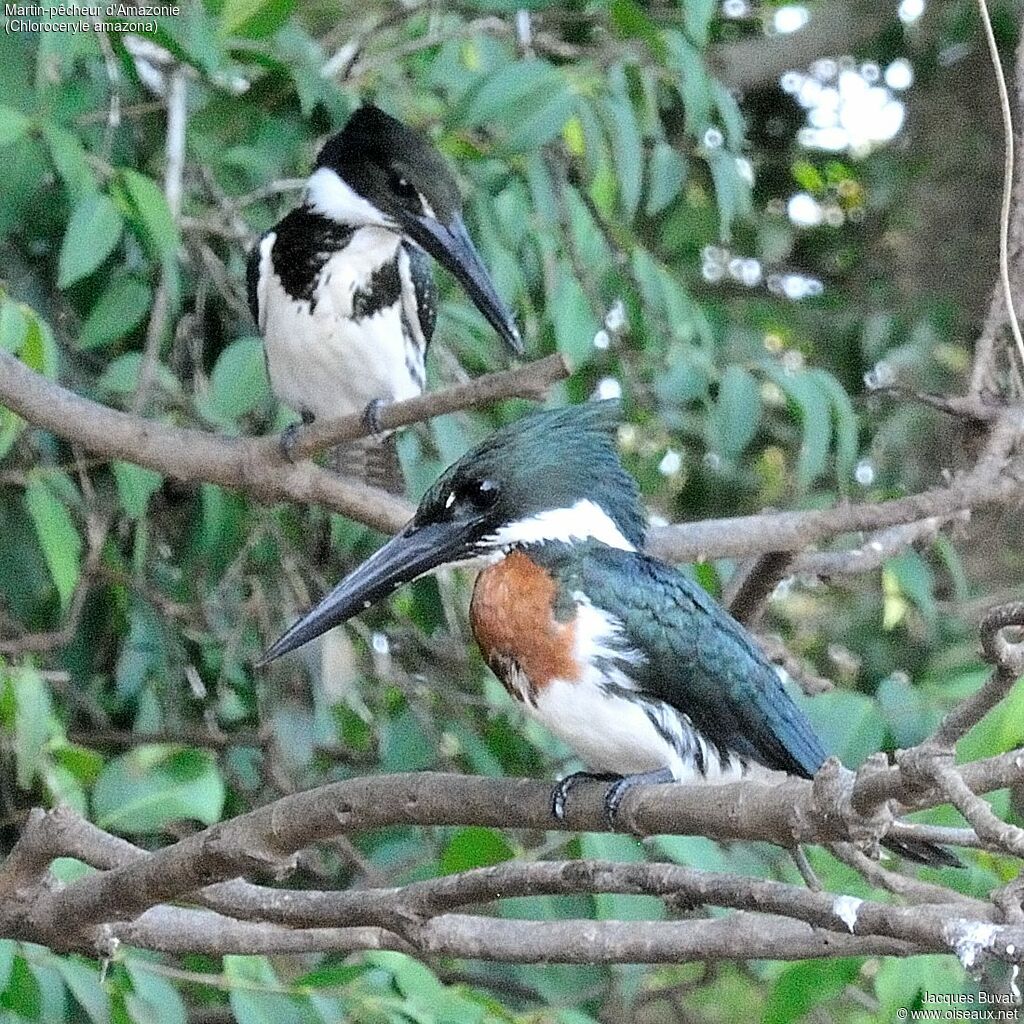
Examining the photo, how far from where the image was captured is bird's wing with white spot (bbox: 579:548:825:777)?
1591 mm

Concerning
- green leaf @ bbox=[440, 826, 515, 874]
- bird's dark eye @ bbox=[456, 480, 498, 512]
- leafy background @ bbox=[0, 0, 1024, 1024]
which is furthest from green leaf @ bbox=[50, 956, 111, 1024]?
bird's dark eye @ bbox=[456, 480, 498, 512]

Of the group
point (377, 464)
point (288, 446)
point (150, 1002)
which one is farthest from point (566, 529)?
point (377, 464)

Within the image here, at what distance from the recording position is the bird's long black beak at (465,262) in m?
2.32

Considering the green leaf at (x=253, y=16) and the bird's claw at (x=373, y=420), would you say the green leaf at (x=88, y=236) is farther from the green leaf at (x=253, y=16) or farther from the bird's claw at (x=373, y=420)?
the bird's claw at (x=373, y=420)

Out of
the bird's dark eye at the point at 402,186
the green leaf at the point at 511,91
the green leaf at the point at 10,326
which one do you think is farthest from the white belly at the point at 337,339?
the green leaf at the point at 10,326

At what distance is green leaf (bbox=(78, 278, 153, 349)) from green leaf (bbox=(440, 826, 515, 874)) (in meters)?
0.87

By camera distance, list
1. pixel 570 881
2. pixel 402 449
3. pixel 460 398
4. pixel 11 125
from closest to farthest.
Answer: pixel 570 881, pixel 460 398, pixel 11 125, pixel 402 449

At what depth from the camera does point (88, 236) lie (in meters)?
2.05

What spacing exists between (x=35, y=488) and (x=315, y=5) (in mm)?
1164

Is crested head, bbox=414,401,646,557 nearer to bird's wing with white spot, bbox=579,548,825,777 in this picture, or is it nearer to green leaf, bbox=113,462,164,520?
bird's wing with white spot, bbox=579,548,825,777

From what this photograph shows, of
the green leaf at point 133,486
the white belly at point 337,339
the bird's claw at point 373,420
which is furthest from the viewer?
the white belly at point 337,339

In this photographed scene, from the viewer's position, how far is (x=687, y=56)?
7.79 feet

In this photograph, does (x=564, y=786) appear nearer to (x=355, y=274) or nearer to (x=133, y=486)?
(x=133, y=486)

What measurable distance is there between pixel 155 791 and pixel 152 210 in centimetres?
68
